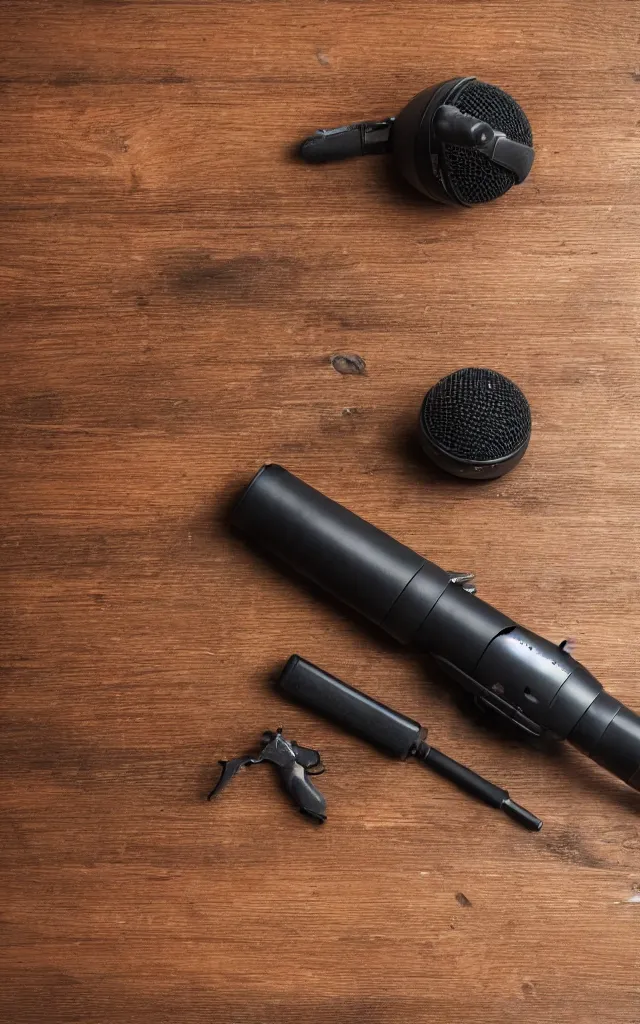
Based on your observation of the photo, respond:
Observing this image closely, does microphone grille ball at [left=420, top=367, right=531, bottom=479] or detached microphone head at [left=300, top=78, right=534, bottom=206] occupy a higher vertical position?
detached microphone head at [left=300, top=78, right=534, bottom=206]

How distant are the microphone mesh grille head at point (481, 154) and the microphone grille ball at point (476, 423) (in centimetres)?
23

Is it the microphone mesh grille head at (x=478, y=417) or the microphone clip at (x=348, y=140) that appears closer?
the microphone mesh grille head at (x=478, y=417)

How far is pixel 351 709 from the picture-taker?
1242 millimetres

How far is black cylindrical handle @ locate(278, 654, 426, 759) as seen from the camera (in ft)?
4.06

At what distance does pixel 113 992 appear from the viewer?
127cm

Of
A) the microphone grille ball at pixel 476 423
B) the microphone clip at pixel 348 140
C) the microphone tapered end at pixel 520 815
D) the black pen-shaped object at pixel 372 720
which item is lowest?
the microphone tapered end at pixel 520 815

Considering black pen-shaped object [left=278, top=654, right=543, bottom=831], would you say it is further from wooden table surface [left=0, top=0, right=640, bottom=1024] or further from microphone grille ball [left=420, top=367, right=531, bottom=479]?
microphone grille ball [left=420, top=367, right=531, bottom=479]

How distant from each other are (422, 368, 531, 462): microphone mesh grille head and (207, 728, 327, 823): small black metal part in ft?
1.43

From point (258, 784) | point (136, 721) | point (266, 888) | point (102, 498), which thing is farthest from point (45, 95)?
point (266, 888)

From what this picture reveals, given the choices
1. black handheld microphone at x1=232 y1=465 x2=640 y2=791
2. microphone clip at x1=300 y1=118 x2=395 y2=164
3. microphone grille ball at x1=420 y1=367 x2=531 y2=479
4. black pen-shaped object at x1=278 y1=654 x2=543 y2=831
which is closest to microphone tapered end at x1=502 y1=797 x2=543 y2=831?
black pen-shaped object at x1=278 y1=654 x2=543 y2=831

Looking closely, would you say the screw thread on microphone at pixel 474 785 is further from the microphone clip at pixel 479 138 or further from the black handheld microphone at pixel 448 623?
the microphone clip at pixel 479 138

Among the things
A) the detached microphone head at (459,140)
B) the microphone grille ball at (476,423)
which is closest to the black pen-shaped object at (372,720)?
the microphone grille ball at (476,423)

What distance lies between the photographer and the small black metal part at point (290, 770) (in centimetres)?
124

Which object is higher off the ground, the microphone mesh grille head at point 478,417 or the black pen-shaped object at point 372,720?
the microphone mesh grille head at point 478,417
